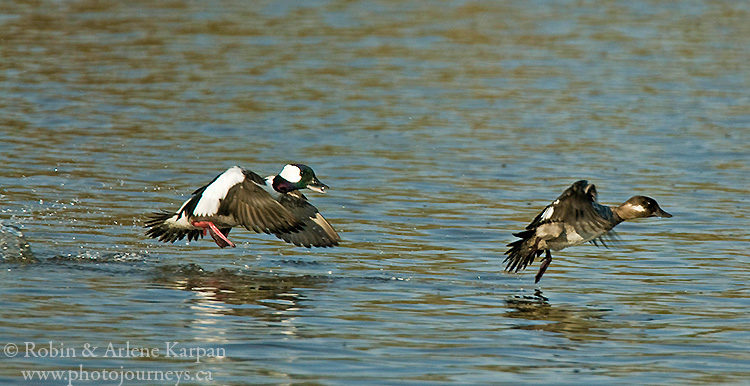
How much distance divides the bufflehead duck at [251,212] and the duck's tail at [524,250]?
5.41 ft

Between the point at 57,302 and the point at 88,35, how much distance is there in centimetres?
1969

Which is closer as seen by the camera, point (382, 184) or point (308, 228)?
point (308, 228)

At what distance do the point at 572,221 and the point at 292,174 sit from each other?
8.84 feet

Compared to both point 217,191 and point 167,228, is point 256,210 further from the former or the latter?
point 167,228

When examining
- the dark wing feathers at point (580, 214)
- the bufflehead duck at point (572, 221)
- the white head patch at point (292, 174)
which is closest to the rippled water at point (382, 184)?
the bufflehead duck at point (572, 221)

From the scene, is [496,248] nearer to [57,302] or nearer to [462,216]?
[462,216]

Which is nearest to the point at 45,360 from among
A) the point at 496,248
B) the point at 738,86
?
the point at 496,248

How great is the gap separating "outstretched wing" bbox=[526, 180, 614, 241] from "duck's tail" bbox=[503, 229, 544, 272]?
246 millimetres

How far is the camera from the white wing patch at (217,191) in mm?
11117

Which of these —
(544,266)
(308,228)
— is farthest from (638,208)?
(308,228)

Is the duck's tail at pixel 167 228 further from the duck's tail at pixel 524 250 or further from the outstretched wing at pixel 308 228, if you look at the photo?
the duck's tail at pixel 524 250

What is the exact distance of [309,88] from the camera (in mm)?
22938

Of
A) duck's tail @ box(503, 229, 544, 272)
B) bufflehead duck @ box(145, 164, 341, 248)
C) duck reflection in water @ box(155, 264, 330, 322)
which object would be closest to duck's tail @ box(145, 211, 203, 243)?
bufflehead duck @ box(145, 164, 341, 248)

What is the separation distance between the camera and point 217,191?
11.2 meters
